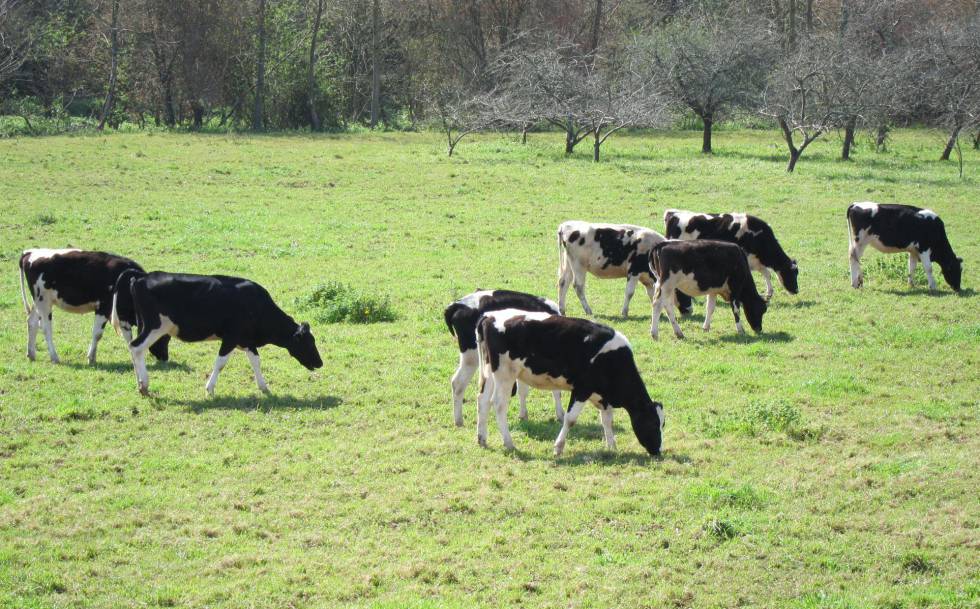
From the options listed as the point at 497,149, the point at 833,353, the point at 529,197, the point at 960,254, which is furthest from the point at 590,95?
the point at 833,353

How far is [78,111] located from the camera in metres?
61.2

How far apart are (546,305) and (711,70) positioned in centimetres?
3714

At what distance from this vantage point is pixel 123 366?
14219 mm

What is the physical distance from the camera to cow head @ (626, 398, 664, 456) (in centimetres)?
1044

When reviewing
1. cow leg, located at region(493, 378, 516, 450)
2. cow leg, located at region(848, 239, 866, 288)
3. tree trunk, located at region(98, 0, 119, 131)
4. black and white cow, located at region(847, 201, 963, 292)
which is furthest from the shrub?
tree trunk, located at region(98, 0, 119, 131)

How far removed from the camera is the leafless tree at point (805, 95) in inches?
1543

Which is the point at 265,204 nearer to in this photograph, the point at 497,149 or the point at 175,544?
the point at 497,149

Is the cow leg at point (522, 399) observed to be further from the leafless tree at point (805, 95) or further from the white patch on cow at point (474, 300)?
the leafless tree at point (805, 95)

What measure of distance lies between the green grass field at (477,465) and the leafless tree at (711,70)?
2541 centimetres

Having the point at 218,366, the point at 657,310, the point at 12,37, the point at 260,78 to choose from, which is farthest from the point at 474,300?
the point at 12,37

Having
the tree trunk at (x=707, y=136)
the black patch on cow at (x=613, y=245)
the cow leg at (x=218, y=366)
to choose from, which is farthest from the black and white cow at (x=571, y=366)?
the tree trunk at (x=707, y=136)

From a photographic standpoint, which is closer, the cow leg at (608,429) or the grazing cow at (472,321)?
the cow leg at (608,429)

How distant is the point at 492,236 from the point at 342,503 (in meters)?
15.8

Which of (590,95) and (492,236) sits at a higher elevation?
(590,95)
